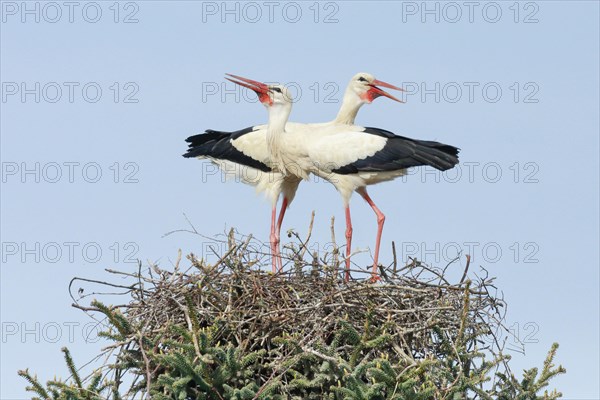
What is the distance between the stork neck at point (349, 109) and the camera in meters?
12.3

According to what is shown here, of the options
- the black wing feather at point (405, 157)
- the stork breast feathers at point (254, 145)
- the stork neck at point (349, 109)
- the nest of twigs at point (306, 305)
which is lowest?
the nest of twigs at point (306, 305)

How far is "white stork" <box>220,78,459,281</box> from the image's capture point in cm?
1142

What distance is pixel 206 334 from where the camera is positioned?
855cm

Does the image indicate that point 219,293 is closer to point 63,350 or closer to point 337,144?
point 63,350

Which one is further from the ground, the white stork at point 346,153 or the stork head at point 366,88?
the stork head at point 366,88

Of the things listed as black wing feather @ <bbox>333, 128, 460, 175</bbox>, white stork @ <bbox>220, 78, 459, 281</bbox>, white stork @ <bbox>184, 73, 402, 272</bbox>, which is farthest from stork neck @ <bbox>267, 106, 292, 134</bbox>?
black wing feather @ <bbox>333, 128, 460, 175</bbox>

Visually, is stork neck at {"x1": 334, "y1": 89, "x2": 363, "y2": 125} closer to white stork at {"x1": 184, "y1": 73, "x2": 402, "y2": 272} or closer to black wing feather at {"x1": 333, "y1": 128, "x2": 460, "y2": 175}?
white stork at {"x1": 184, "y1": 73, "x2": 402, "y2": 272}

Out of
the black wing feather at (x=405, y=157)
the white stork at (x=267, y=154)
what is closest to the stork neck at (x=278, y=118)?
the white stork at (x=267, y=154)

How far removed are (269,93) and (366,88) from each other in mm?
1116

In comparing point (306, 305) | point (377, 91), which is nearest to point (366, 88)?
point (377, 91)

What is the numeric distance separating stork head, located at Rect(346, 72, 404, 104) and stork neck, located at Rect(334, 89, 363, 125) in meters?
0.03

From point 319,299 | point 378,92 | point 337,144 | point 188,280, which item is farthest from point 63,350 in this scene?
point 378,92

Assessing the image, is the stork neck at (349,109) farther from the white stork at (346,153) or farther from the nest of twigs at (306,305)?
the nest of twigs at (306,305)

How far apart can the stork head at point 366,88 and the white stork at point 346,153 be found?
510 mm
